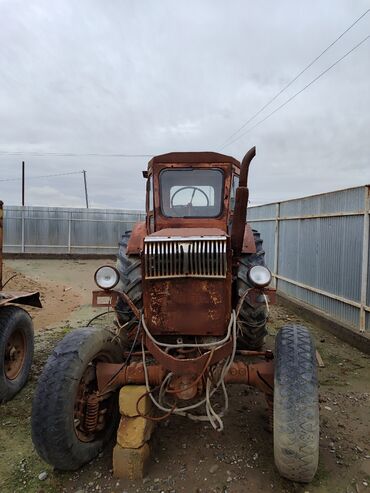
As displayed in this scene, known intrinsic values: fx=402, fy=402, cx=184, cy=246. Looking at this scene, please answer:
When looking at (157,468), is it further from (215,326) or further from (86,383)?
(215,326)

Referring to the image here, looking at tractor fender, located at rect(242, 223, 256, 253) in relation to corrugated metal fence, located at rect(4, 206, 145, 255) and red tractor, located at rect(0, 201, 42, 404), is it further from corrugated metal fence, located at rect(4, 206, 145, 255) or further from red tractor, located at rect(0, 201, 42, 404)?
corrugated metal fence, located at rect(4, 206, 145, 255)

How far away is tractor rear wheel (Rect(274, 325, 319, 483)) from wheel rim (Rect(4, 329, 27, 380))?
10.5 feet

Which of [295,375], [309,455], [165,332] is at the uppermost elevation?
[165,332]

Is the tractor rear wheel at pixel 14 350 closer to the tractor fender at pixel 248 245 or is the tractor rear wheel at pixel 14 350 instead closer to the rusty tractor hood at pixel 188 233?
the rusty tractor hood at pixel 188 233

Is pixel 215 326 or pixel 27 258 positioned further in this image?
pixel 27 258

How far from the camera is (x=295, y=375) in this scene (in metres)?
2.97

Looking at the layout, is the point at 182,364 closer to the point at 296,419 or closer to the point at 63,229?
the point at 296,419

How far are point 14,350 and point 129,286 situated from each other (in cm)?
173

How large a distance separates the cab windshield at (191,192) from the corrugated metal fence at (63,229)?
53.3ft

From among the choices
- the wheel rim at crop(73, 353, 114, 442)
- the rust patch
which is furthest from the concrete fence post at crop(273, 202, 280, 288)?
the wheel rim at crop(73, 353, 114, 442)

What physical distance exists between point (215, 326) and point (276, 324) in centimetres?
483

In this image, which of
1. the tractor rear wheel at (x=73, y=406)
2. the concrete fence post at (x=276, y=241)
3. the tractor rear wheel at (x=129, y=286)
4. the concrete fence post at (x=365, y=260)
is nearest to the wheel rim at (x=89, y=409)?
the tractor rear wheel at (x=73, y=406)

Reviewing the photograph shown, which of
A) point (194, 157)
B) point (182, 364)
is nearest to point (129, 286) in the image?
point (182, 364)

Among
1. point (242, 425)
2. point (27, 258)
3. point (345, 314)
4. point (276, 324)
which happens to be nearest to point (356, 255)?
point (345, 314)
